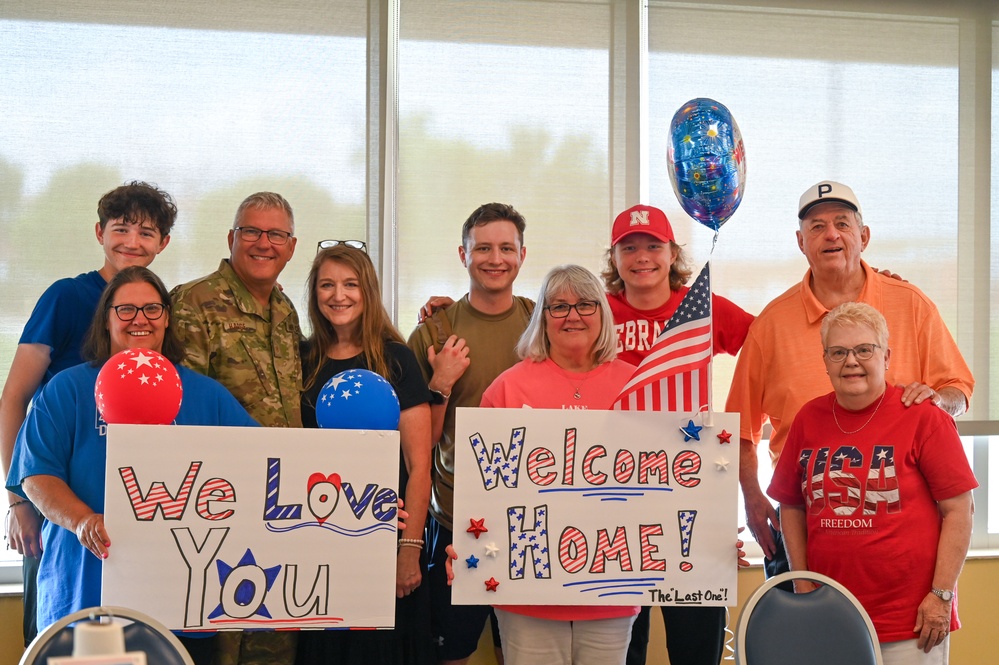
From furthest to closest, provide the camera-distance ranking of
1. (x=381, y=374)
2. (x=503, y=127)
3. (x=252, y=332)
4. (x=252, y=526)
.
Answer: (x=503, y=127) → (x=252, y=332) → (x=381, y=374) → (x=252, y=526)

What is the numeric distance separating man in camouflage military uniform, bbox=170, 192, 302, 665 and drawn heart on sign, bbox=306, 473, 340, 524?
1.28ft

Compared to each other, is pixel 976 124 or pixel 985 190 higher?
pixel 976 124

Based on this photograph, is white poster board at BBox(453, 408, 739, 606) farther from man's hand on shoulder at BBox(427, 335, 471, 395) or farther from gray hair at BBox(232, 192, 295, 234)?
gray hair at BBox(232, 192, 295, 234)

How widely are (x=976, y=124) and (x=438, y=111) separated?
8.35ft

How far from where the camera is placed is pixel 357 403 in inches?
93.1

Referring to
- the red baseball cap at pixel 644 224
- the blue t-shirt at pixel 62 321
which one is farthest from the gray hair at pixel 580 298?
the blue t-shirt at pixel 62 321

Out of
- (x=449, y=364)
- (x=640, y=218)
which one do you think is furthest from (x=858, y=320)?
(x=449, y=364)

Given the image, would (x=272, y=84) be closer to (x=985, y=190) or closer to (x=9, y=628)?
(x=9, y=628)

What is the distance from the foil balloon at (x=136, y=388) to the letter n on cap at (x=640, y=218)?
62.7 inches

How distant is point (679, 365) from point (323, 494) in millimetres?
1019

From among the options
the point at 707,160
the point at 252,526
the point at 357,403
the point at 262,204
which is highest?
the point at 707,160

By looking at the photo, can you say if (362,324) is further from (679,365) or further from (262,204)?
(679,365)

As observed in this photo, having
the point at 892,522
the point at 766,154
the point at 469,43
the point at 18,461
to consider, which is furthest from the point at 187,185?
the point at 892,522

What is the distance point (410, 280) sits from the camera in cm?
Answer: 388
